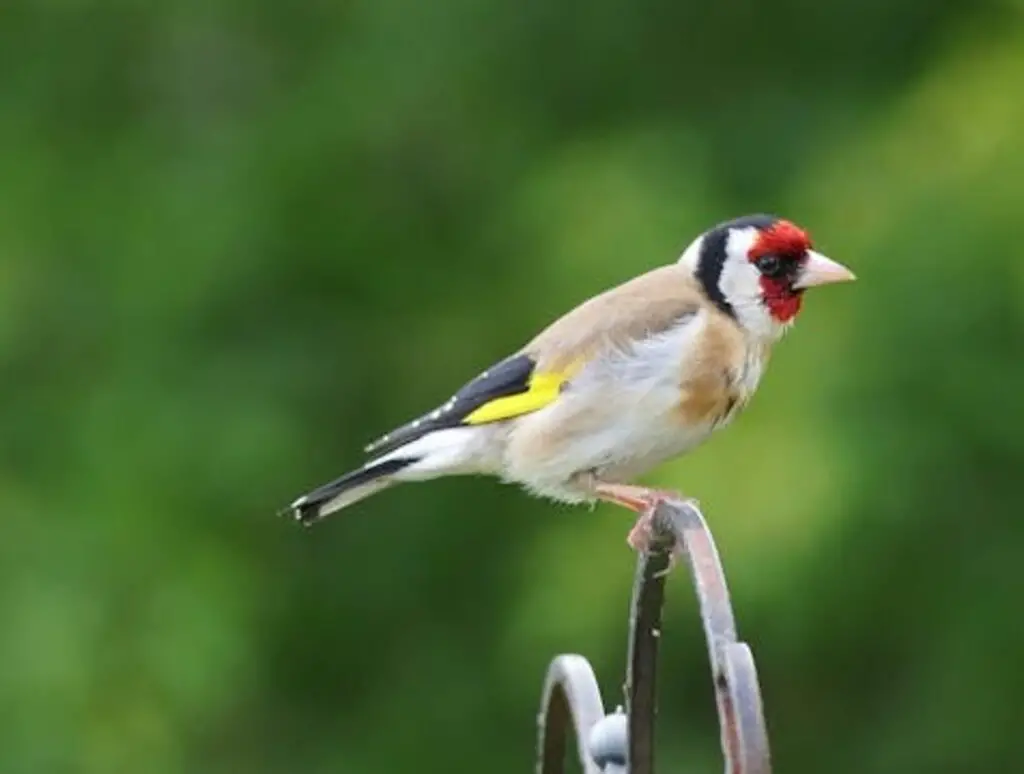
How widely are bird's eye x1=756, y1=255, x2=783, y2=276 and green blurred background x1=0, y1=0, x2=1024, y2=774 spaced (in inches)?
49.1

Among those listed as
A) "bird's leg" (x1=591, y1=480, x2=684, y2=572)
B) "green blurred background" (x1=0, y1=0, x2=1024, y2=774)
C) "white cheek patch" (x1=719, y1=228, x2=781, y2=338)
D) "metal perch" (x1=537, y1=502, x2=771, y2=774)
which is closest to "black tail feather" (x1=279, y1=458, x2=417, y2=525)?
"bird's leg" (x1=591, y1=480, x2=684, y2=572)

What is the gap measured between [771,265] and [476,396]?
45 centimetres

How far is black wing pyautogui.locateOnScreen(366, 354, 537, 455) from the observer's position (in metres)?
3.74

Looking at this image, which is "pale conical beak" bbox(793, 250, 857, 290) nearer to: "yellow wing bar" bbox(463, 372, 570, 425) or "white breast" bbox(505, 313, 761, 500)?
"white breast" bbox(505, 313, 761, 500)

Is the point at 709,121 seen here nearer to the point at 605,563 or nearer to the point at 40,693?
the point at 605,563

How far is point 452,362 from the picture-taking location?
6.29 metres

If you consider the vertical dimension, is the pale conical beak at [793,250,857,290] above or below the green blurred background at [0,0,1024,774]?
below

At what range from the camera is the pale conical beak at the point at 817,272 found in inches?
143

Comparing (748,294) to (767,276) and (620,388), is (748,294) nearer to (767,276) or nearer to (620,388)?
(767,276)

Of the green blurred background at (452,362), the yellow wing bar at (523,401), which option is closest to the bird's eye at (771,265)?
the yellow wing bar at (523,401)

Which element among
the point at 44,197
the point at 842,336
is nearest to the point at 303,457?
the point at 44,197

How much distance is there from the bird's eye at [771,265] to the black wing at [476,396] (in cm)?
34

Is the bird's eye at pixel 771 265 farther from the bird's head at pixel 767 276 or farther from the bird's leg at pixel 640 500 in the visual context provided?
the bird's leg at pixel 640 500

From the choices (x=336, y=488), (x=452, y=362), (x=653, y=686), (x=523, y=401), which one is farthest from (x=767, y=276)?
(x=452, y=362)
